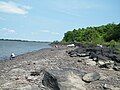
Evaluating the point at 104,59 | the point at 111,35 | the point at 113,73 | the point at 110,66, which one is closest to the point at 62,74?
the point at 113,73

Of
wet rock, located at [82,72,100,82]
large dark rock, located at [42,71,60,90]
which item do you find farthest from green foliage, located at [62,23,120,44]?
large dark rock, located at [42,71,60,90]

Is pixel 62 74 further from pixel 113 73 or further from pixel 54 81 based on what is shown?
pixel 113 73

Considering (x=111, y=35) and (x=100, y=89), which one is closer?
(x=100, y=89)

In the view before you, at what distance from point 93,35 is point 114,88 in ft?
335

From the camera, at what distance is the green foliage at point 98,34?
9267 cm

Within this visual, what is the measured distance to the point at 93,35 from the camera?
116938mm

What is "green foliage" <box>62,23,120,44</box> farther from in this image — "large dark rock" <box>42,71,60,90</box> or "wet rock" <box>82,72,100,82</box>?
"large dark rock" <box>42,71,60,90</box>

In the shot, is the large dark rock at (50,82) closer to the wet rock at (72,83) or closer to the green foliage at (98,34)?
the wet rock at (72,83)

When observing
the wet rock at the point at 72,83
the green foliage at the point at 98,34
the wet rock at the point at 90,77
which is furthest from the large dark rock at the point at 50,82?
the green foliage at the point at 98,34

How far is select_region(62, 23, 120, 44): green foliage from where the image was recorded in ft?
304

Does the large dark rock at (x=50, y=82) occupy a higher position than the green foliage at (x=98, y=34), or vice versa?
the green foliage at (x=98, y=34)

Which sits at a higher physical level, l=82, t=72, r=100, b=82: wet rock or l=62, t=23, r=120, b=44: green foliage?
l=62, t=23, r=120, b=44: green foliage

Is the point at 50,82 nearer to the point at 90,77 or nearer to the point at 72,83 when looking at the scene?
the point at 72,83

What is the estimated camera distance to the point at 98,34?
11919cm
